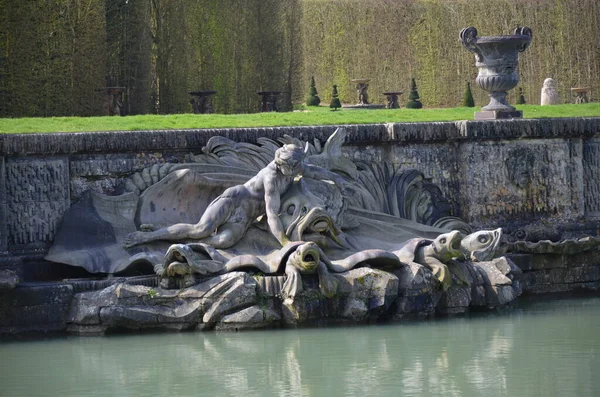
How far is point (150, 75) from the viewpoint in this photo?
1955 centimetres

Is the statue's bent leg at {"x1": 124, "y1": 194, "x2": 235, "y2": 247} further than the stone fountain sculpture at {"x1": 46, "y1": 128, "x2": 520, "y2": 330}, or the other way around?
the statue's bent leg at {"x1": 124, "y1": 194, "x2": 235, "y2": 247}

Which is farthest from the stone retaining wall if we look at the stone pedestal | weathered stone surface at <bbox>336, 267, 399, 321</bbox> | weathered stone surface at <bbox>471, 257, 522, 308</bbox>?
weathered stone surface at <bbox>336, 267, 399, 321</bbox>

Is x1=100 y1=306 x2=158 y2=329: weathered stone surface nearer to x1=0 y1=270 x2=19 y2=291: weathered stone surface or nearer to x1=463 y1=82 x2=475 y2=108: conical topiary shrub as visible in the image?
x1=0 y1=270 x2=19 y2=291: weathered stone surface

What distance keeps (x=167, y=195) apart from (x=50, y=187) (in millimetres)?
→ 1032

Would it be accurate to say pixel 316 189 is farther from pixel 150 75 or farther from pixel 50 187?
pixel 150 75

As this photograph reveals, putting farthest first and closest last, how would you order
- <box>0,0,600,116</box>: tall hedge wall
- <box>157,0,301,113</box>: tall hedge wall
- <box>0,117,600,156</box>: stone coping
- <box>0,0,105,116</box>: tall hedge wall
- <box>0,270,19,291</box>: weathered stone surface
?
1. <box>157,0,301,113</box>: tall hedge wall
2. <box>0,0,600,116</box>: tall hedge wall
3. <box>0,0,105,116</box>: tall hedge wall
4. <box>0,117,600,156</box>: stone coping
5. <box>0,270,19,291</box>: weathered stone surface

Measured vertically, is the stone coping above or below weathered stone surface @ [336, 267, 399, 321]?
above

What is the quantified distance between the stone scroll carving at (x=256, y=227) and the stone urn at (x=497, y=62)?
2.22m

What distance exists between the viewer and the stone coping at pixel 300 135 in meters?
12.2

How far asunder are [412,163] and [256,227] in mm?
2206

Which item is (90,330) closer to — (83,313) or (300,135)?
(83,313)

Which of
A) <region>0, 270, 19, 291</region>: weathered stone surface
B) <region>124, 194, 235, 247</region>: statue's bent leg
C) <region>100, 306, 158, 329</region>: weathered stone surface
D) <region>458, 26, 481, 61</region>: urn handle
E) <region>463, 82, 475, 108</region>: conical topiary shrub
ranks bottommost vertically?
<region>100, 306, 158, 329</region>: weathered stone surface

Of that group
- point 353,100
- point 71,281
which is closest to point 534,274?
point 71,281

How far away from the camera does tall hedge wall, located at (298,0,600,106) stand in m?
28.8
